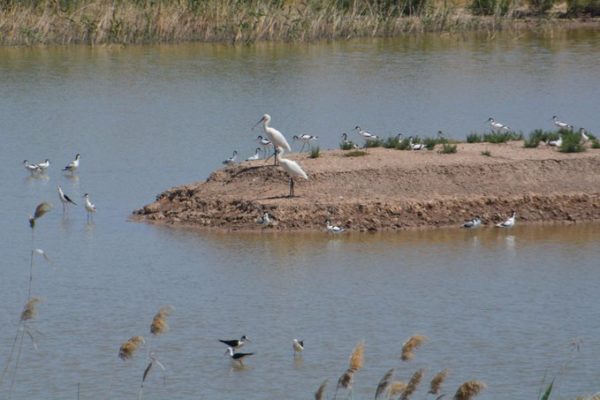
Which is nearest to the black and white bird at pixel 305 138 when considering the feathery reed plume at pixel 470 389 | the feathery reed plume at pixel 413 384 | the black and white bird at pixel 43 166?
the black and white bird at pixel 43 166

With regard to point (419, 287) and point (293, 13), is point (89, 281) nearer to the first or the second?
point (419, 287)

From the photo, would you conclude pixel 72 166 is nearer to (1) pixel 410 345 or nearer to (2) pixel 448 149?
(2) pixel 448 149

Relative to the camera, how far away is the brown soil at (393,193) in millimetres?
19953

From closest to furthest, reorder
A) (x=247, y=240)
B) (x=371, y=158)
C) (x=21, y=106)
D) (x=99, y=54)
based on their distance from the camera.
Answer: (x=247, y=240)
(x=371, y=158)
(x=21, y=106)
(x=99, y=54)

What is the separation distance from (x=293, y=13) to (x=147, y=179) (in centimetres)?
2295

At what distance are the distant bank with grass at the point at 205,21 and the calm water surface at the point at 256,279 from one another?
951 centimetres

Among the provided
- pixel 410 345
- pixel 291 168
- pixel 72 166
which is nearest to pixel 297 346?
pixel 291 168

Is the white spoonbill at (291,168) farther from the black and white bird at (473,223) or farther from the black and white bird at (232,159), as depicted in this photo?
the black and white bird at (232,159)

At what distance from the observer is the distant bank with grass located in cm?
4328

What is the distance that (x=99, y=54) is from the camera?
42.3 m

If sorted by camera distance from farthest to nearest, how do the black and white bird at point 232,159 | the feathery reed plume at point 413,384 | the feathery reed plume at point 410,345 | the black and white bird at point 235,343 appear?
the black and white bird at point 232,159, the black and white bird at point 235,343, the feathery reed plume at point 410,345, the feathery reed plume at point 413,384

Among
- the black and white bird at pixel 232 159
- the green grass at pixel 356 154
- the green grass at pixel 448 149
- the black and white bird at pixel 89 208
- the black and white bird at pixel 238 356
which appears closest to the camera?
the black and white bird at pixel 238 356

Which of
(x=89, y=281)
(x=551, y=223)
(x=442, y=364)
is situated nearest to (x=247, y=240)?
(x=89, y=281)

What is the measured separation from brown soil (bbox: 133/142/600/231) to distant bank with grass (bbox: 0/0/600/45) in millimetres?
23029
